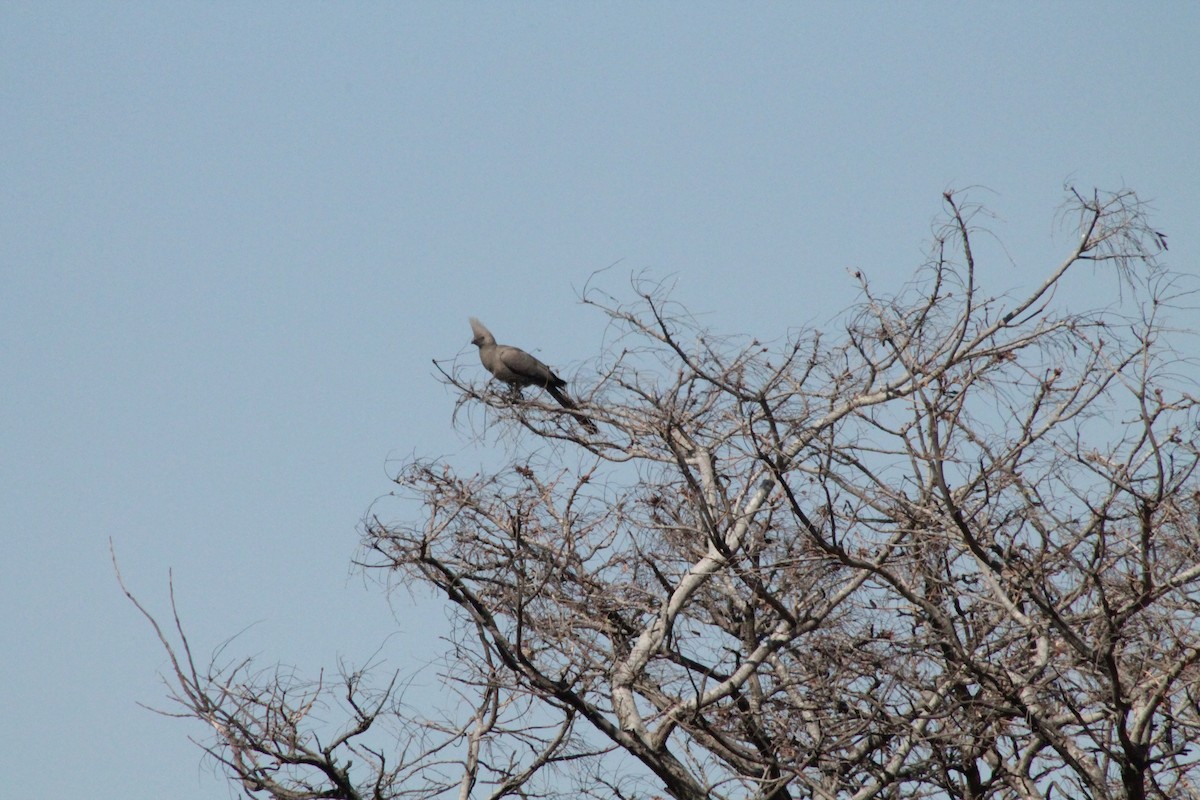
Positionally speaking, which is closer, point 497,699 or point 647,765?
point 647,765

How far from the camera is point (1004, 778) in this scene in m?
6.09

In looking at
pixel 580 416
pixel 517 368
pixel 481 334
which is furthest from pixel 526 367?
pixel 580 416

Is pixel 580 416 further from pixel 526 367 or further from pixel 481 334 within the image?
pixel 481 334

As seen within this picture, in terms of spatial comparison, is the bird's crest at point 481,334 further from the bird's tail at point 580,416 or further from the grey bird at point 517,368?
the bird's tail at point 580,416

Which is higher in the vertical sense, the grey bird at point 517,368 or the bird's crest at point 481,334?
the bird's crest at point 481,334

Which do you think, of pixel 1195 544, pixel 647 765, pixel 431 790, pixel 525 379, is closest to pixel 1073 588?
pixel 1195 544

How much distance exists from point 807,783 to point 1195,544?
1765mm

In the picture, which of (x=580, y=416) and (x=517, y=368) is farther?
(x=517, y=368)

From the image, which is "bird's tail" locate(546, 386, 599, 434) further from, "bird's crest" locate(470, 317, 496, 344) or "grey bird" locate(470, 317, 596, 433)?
"bird's crest" locate(470, 317, 496, 344)

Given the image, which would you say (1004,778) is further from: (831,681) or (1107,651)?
(1107,651)

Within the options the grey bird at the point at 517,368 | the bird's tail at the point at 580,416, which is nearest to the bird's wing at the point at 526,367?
the grey bird at the point at 517,368

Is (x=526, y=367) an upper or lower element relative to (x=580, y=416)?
upper

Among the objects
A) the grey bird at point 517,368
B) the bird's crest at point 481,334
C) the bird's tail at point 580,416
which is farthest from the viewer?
the bird's crest at point 481,334

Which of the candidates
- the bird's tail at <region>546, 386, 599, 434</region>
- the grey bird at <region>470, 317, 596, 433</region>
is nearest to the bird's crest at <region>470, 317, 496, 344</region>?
the grey bird at <region>470, 317, 596, 433</region>
